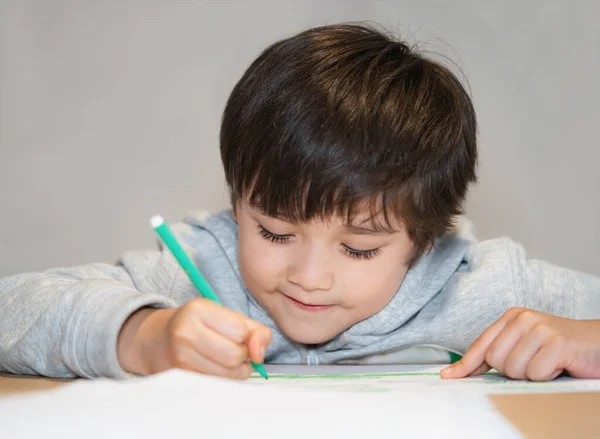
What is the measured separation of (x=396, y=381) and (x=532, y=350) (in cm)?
14

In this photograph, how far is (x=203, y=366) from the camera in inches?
27.7

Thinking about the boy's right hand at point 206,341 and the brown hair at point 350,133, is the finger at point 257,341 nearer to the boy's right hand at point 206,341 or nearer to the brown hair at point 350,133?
the boy's right hand at point 206,341

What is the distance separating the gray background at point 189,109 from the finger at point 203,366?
758mm

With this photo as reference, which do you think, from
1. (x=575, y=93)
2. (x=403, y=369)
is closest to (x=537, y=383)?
(x=403, y=369)

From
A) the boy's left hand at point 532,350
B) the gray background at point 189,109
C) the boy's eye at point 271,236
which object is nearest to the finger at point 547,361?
the boy's left hand at point 532,350

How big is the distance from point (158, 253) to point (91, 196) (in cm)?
42

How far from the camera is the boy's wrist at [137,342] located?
76cm

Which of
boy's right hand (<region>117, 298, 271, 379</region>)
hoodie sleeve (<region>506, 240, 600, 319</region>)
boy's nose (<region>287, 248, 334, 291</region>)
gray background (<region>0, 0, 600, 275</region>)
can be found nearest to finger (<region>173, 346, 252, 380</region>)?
boy's right hand (<region>117, 298, 271, 379</region>)

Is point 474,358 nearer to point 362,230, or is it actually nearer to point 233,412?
point 362,230

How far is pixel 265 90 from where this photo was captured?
35.3 inches

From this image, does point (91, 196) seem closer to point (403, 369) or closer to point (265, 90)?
point (265, 90)

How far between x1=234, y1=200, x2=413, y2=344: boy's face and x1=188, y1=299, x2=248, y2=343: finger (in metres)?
0.14

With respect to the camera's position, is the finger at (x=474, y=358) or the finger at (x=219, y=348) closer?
the finger at (x=219, y=348)

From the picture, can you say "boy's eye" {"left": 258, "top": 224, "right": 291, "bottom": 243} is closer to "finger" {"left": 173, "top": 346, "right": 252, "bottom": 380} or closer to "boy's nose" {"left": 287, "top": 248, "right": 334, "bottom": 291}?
"boy's nose" {"left": 287, "top": 248, "right": 334, "bottom": 291}
